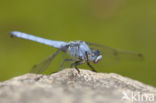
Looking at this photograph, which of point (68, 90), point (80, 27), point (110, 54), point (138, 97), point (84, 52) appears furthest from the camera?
point (80, 27)

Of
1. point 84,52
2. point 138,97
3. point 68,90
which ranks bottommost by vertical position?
point 138,97

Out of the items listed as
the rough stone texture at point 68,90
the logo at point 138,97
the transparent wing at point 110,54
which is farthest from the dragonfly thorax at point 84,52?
the logo at point 138,97

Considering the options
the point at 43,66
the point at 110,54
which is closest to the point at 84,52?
the point at 43,66

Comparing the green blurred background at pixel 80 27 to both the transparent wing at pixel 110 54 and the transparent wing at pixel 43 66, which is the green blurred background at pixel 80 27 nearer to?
the transparent wing at pixel 110 54

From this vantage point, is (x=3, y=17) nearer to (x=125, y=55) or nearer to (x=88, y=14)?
(x=88, y=14)

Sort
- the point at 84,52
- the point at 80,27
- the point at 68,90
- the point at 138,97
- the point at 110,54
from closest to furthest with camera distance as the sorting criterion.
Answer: the point at 68,90 → the point at 138,97 → the point at 84,52 → the point at 110,54 → the point at 80,27

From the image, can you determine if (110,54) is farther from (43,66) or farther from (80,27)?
(80,27)

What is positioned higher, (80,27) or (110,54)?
(80,27)
